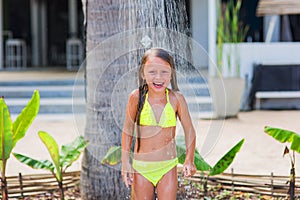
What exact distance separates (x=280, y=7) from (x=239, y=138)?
13.4 feet

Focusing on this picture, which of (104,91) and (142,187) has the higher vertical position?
(104,91)

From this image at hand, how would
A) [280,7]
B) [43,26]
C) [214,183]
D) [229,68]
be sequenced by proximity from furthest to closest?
[43,26]
[280,7]
[229,68]
[214,183]

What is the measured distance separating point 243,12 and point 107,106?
32.7 feet

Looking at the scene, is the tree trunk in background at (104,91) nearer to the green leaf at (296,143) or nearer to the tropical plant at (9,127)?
the tropical plant at (9,127)

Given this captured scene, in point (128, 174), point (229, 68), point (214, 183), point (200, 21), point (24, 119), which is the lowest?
point (214, 183)

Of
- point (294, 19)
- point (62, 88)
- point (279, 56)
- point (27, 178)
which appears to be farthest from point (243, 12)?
point (27, 178)

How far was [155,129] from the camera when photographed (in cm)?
238

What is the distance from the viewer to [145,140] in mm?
2391

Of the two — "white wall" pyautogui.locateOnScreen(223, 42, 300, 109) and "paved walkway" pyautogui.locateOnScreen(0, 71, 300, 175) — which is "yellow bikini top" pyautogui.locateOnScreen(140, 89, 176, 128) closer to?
"paved walkway" pyautogui.locateOnScreen(0, 71, 300, 175)

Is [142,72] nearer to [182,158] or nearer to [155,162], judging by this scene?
[155,162]

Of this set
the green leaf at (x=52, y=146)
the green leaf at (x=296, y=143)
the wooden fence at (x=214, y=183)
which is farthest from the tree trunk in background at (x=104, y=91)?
the green leaf at (x=296, y=143)

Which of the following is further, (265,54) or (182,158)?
(265,54)

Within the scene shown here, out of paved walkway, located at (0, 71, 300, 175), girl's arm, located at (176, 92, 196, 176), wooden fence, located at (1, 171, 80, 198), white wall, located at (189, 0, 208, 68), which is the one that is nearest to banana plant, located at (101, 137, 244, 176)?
paved walkway, located at (0, 71, 300, 175)

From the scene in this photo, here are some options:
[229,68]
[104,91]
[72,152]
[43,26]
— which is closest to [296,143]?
[104,91]
